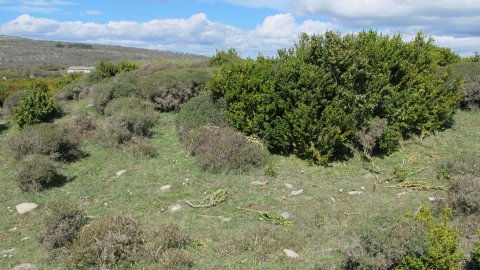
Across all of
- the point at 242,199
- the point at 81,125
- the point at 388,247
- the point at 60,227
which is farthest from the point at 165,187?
the point at 388,247

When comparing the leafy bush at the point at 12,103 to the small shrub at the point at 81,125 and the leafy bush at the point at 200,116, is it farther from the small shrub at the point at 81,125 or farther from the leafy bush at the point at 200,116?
the leafy bush at the point at 200,116

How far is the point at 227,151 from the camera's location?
9250 millimetres

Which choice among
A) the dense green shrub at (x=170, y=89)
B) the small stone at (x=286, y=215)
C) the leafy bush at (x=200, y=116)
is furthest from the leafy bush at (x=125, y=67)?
the small stone at (x=286, y=215)

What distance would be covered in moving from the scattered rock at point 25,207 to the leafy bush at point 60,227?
1687 mm

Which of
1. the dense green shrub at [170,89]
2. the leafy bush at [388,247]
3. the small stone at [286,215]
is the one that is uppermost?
the dense green shrub at [170,89]

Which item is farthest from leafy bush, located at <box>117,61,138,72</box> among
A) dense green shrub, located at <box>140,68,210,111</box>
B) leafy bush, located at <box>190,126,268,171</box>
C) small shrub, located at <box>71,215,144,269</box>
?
small shrub, located at <box>71,215,144,269</box>

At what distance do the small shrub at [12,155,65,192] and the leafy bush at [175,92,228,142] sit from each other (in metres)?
3.40

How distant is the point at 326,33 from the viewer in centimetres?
995

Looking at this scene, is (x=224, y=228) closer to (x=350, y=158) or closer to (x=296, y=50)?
(x=350, y=158)

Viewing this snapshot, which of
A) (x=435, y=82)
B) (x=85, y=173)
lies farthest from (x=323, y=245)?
(x=435, y=82)

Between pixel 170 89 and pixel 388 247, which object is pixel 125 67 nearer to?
pixel 170 89

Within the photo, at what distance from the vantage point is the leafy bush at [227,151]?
916 cm

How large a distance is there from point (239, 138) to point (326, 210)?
10.2 feet

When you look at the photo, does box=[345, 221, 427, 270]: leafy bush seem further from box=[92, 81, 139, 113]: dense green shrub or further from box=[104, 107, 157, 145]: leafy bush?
box=[92, 81, 139, 113]: dense green shrub
